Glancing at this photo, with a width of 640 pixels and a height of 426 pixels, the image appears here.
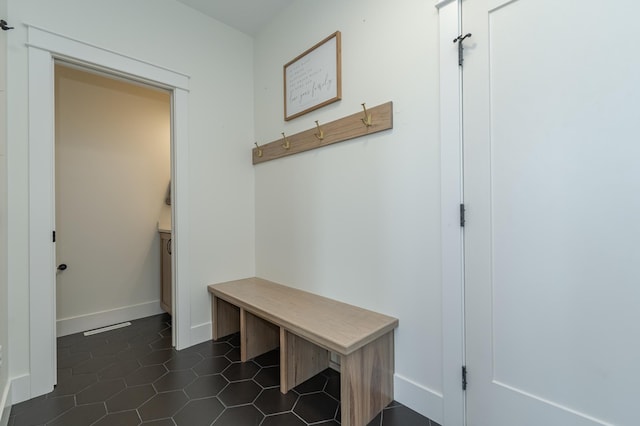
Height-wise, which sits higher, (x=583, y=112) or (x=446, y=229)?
(x=583, y=112)

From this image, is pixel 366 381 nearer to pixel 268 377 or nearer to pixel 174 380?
pixel 268 377

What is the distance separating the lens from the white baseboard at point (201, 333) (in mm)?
2369

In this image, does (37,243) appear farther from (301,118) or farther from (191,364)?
(301,118)

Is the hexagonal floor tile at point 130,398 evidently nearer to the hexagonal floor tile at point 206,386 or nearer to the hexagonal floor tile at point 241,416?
the hexagonal floor tile at point 206,386

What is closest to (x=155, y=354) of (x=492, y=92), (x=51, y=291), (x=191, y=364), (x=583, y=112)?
(x=191, y=364)

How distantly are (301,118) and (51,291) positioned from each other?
1.99 meters

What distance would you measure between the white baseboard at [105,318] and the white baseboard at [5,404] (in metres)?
1.10

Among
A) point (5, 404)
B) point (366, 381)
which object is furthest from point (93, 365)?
point (366, 381)

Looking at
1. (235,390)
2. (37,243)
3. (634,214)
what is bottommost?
(235,390)

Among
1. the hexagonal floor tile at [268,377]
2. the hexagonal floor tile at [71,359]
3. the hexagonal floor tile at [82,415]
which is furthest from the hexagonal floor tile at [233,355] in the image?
the hexagonal floor tile at [71,359]

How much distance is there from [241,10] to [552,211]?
104 inches

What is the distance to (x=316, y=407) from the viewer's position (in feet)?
5.25

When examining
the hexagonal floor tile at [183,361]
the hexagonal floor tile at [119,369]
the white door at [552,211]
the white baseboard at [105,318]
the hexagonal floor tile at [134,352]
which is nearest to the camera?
the white door at [552,211]

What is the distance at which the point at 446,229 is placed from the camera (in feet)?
4.68
